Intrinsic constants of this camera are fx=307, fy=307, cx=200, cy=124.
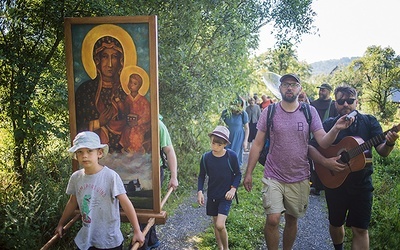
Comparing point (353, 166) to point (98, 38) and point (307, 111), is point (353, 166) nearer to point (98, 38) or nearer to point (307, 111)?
point (307, 111)

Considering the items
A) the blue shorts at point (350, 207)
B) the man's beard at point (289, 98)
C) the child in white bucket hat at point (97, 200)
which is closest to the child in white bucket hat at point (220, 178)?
the man's beard at point (289, 98)

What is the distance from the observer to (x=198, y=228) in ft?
16.3

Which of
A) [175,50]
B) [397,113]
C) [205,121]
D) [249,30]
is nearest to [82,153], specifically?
[175,50]

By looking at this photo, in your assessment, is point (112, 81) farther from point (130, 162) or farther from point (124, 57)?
point (130, 162)

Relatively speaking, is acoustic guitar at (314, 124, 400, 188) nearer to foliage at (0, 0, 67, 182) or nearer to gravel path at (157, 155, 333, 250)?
gravel path at (157, 155, 333, 250)

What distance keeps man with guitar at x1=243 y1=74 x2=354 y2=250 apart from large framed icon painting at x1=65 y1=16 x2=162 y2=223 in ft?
4.19

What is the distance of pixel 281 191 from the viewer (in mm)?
3379

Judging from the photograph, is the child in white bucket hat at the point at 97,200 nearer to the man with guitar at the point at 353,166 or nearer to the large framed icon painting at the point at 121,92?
the large framed icon painting at the point at 121,92

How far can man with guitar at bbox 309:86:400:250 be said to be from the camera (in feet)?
10.2

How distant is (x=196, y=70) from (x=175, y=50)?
2.32ft

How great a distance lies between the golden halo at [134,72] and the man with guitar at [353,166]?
6.58ft

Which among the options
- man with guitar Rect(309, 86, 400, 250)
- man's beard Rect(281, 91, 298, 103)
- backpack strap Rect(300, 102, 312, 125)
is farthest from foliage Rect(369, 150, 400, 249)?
man's beard Rect(281, 91, 298, 103)

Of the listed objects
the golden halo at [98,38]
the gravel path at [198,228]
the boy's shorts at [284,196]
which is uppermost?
the golden halo at [98,38]

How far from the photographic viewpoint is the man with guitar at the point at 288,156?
130 inches
